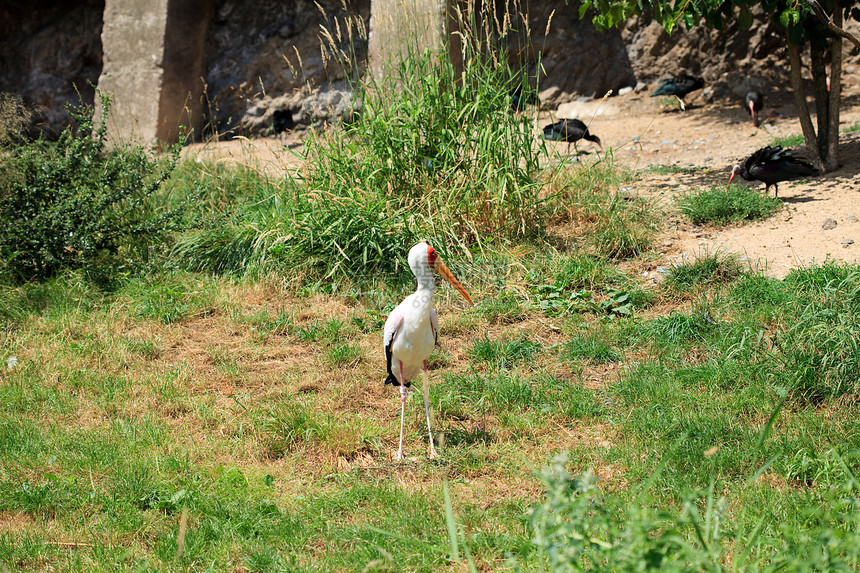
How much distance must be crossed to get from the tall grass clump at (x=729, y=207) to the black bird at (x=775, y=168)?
0.21 meters

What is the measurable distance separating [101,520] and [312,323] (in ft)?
8.13

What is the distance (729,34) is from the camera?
11008 mm

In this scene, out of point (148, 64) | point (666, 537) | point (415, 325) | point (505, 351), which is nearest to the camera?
point (666, 537)

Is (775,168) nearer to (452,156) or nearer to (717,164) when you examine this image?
(717,164)

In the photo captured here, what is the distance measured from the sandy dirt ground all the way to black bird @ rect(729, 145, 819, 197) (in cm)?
21

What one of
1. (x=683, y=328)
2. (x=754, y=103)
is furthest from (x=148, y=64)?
(x=683, y=328)

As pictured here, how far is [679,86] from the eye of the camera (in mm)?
10742

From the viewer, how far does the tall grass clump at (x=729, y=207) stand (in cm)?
666


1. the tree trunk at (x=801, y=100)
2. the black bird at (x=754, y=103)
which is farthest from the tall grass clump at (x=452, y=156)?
the black bird at (x=754, y=103)

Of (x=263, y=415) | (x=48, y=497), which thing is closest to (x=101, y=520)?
(x=48, y=497)

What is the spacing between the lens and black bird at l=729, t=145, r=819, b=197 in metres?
6.89

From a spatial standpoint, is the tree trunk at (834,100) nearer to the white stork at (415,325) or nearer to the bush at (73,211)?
the white stork at (415,325)

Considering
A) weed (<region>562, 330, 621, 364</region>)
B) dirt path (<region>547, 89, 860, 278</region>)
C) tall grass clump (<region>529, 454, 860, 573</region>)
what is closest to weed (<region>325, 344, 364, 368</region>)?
weed (<region>562, 330, 621, 364</region>)

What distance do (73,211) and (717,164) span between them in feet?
21.6
